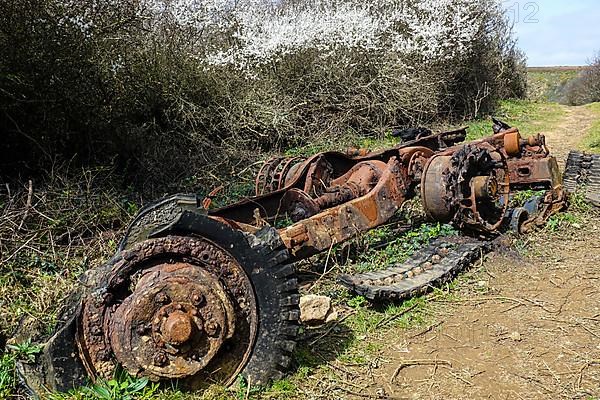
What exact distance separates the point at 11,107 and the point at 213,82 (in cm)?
417

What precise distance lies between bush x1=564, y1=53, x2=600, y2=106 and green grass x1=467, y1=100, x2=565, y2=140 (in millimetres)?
5685

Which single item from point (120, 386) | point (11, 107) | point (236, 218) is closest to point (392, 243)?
point (236, 218)

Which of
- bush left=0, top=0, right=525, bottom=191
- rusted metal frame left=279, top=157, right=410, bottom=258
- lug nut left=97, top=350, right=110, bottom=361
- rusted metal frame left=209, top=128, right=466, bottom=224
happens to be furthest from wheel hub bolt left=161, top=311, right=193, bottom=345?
bush left=0, top=0, right=525, bottom=191

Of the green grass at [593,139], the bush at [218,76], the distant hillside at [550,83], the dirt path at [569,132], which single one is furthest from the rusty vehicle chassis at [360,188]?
the distant hillside at [550,83]

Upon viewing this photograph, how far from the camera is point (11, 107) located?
6219 mm

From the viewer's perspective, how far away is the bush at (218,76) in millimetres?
6500

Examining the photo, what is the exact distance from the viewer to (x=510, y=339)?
3854mm

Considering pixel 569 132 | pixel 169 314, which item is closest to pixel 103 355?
pixel 169 314

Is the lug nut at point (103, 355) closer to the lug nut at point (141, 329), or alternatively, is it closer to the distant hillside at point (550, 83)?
the lug nut at point (141, 329)

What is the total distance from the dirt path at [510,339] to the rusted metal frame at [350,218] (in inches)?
34.0

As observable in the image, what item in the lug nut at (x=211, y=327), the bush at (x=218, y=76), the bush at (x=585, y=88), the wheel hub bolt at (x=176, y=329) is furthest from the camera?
the bush at (x=585, y=88)

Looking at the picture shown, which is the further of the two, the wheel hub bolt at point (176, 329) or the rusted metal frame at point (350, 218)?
the rusted metal frame at point (350, 218)

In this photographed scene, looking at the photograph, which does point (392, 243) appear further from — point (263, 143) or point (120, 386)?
point (263, 143)

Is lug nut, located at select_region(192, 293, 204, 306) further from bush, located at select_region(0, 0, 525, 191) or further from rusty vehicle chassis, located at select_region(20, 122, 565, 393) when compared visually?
bush, located at select_region(0, 0, 525, 191)
